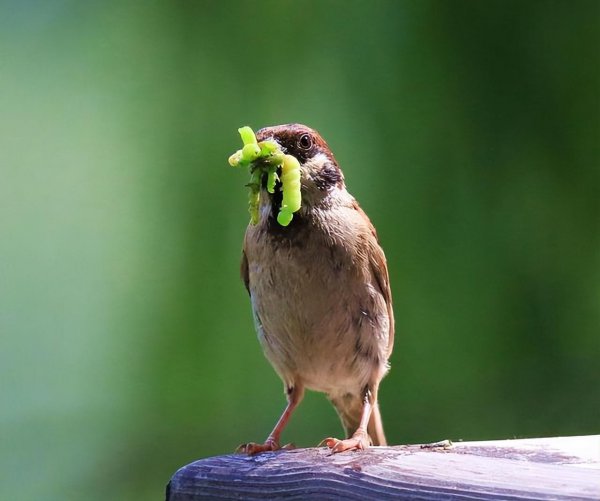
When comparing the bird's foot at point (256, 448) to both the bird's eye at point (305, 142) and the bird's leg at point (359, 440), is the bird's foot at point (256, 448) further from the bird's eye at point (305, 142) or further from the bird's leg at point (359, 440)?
the bird's eye at point (305, 142)

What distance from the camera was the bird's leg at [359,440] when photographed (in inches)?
122

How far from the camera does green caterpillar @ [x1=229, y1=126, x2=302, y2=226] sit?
3320 millimetres

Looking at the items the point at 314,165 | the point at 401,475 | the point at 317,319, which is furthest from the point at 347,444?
the point at 314,165

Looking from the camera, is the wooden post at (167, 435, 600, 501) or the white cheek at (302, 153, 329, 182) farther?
the white cheek at (302, 153, 329, 182)

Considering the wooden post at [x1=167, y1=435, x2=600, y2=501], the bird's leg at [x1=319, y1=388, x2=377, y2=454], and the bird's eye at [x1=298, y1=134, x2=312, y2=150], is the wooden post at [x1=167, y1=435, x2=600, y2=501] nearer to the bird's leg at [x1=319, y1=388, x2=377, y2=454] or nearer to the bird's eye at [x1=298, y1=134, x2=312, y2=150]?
the bird's leg at [x1=319, y1=388, x2=377, y2=454]

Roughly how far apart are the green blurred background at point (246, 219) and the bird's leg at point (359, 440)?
1584mm

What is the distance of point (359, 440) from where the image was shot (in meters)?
3.25

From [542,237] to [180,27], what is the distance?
2389 mm

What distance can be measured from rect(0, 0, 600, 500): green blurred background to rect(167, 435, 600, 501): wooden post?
8.07 feet

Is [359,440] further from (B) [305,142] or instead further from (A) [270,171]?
Result: (B) [305,142]

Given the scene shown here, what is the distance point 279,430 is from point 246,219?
2326mm

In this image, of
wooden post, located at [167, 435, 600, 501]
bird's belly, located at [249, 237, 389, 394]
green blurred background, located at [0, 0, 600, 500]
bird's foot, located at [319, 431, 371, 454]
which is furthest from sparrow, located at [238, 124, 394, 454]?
green blurred background, located at [0, 0, 600, 500]

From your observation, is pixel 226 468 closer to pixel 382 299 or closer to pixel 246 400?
pixel 382 299

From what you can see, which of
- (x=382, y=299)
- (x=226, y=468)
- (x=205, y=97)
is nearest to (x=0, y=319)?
(x=205, y=97)
